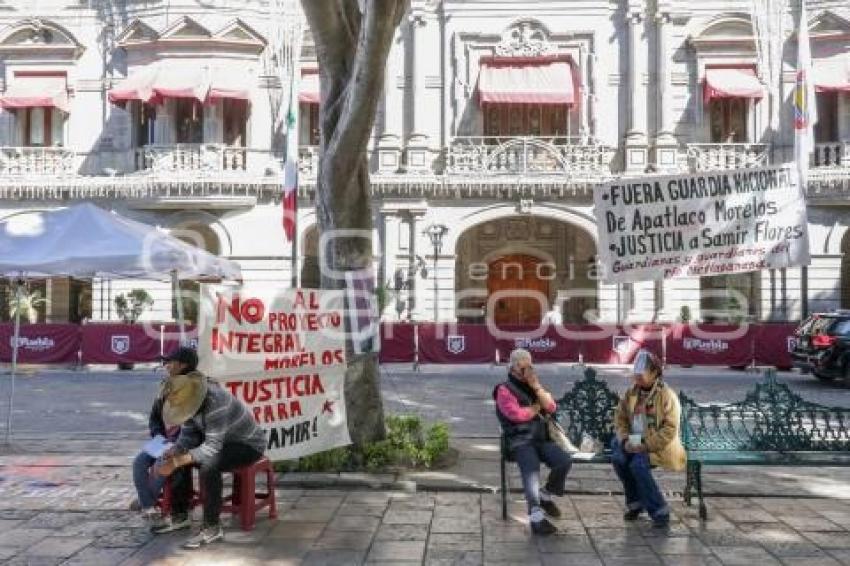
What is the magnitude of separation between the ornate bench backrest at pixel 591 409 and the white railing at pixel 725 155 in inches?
788

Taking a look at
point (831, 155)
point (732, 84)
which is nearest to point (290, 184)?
point (732, 84)

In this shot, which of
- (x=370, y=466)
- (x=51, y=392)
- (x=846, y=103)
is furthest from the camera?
(x=846, y=103)

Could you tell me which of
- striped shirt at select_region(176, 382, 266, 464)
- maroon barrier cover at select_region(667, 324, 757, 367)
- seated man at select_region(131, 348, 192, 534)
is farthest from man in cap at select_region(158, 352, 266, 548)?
maroon barrier cover at select_region(667, 324, 757, 367)

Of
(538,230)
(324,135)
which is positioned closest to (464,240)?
(538,230)

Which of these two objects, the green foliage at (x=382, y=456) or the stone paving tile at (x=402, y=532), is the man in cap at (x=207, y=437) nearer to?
the stone paving tile at (x=402, y=532)

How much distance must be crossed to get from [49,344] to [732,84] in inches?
800

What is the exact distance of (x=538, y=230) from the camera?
96.8 feet

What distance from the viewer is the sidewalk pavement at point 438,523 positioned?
6.57 metres

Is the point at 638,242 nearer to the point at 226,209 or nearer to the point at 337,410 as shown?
the point at 337,410

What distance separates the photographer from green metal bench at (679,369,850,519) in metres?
7.83

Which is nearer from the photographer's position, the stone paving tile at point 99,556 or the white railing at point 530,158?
the stone paving tile at point 99,556

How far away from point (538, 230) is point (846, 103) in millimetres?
9757

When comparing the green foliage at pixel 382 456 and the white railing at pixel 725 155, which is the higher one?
the white railing at pixel 725 155

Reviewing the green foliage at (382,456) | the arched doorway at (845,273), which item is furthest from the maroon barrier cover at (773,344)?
the green foliage at (382,456)
